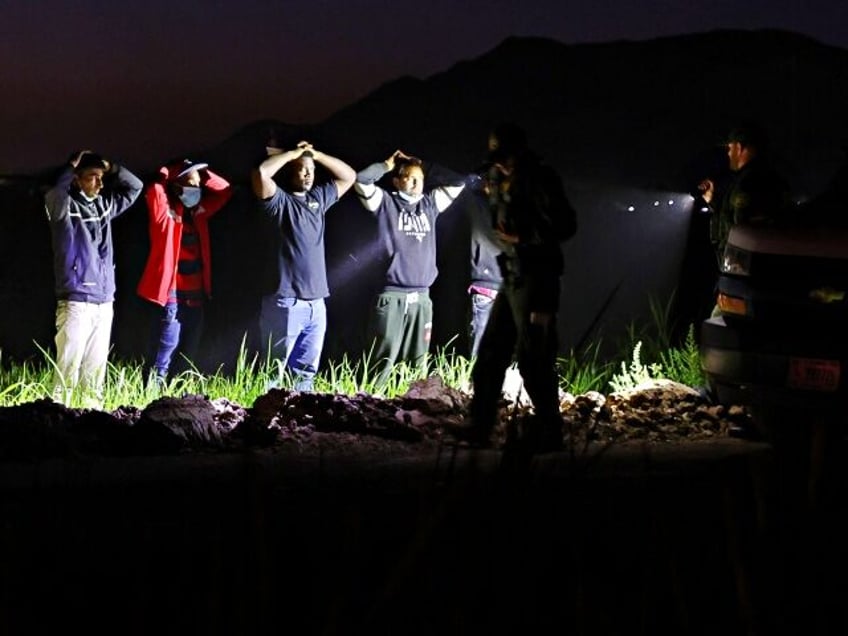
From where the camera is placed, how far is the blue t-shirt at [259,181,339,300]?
12.7 metres

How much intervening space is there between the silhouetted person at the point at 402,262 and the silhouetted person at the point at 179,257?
1.18 metres

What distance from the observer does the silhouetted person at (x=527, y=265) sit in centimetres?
959

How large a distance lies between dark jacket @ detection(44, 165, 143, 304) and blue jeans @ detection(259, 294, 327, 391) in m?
1.23

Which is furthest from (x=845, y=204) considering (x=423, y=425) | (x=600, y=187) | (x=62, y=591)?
(x=600, y=187)

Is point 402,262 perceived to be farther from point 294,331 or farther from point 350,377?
point 350,377

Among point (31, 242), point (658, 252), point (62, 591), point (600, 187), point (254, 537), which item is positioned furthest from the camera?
point (600, 187)

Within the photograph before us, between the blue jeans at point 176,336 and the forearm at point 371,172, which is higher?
the forearm at point 371,172

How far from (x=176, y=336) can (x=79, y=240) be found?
4.55ft

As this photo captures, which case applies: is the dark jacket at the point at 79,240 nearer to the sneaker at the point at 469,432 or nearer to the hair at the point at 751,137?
the sneaker at the point at 469,432

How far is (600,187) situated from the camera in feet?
59.3

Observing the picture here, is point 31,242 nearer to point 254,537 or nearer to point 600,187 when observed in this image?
point 600,187

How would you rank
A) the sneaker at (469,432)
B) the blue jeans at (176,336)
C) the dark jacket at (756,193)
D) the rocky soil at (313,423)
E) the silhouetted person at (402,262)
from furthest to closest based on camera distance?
the silhouetted person at (402,262) < the blue jeans at (176,336) < the dark jacket at (756,193) < the rocky soil at (313,423) < the sneaker at (469,432)

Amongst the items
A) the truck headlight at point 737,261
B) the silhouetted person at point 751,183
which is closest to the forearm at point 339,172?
the silhouetted person at point 751,183

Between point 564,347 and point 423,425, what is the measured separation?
18.4 feet
